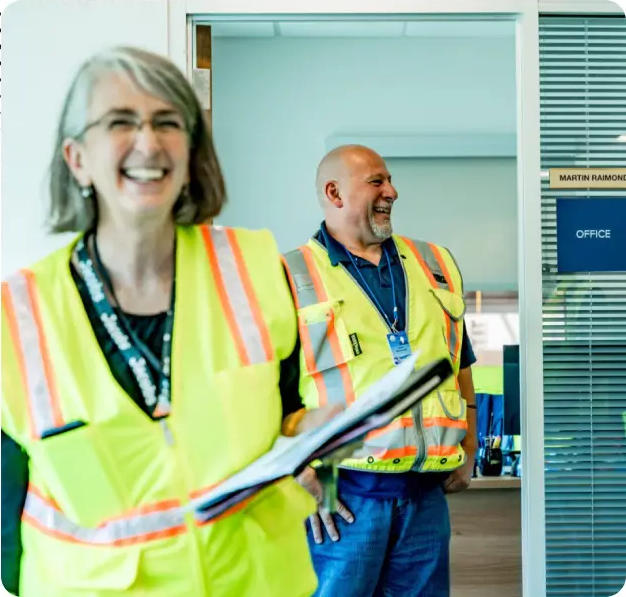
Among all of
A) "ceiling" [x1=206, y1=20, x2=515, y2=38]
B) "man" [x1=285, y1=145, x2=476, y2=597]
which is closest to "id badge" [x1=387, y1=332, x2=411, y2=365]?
"man" [x1=285, y1=145, x2=476, y2=597]

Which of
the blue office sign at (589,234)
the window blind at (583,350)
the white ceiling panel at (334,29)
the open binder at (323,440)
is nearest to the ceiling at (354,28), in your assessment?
the white ceiling panel at (334,29)

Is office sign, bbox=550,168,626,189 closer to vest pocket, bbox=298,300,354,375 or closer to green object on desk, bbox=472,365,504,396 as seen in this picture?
green object on desk, bbox=472,365,504,396

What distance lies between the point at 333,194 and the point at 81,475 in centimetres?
82

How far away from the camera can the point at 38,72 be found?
178 centimetres

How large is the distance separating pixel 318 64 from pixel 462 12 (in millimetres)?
413

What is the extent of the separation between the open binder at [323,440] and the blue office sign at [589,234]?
602mm

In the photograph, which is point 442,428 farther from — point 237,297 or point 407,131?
point 407,131

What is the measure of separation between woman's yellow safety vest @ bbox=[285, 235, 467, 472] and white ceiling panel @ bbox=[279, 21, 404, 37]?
609mm

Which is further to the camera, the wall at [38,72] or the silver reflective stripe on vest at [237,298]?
the wall at [38,72]

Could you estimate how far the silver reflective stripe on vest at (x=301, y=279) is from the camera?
1.74 metres

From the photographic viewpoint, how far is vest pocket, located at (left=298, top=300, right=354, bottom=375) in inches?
67.6

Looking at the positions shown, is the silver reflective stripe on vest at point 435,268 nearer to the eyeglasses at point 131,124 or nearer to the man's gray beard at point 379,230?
the man's gray beard at point 379,230

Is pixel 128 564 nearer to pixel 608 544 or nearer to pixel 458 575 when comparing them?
pixel 458 575

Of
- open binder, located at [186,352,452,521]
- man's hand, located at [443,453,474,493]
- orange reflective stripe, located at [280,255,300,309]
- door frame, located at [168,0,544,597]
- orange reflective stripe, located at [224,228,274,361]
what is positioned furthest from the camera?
door frame, located at [168,0,544,597]
